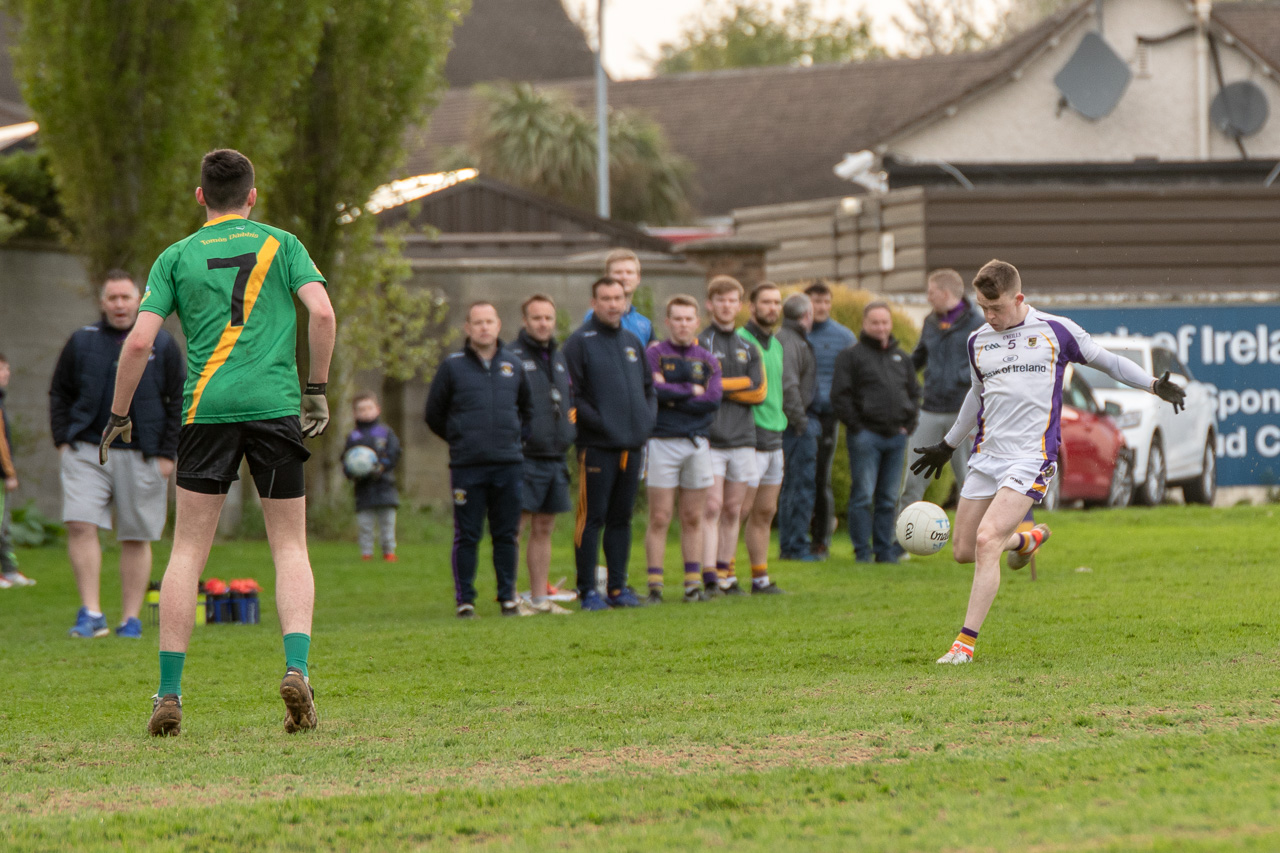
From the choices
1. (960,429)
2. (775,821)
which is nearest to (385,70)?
(960,429)

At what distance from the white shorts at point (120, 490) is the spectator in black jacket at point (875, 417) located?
5.84 m

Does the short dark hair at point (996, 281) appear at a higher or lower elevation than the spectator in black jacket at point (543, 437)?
higher

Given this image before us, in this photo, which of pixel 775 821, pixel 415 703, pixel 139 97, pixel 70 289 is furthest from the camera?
pixel 70 289

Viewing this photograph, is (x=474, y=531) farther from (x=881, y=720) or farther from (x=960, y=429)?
(x=881, y=720)

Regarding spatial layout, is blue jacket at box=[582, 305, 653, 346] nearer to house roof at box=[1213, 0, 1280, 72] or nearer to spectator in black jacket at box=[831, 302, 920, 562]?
spectator in black jacket at box=[831, 302, 920, 562]

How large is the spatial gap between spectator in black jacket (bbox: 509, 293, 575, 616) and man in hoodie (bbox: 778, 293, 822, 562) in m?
2.33

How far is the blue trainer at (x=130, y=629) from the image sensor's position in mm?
9953

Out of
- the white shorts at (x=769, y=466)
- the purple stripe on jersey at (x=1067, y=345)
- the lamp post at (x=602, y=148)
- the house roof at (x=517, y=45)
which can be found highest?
the house roof at (x=517, y=45)

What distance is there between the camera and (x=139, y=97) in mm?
16016

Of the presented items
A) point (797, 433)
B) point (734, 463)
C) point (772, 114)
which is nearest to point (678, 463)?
point (734, 463)

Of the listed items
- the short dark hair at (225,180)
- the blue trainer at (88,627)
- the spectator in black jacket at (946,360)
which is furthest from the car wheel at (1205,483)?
the short dark hair at (225,180)

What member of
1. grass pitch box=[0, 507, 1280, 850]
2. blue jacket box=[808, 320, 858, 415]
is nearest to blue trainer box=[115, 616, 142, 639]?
grass pitch box=[0, 507, 1280, 850]

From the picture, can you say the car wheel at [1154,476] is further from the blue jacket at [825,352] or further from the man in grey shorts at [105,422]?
the man in grey shorts at [105,422]

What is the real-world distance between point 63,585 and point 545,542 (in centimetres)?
498
